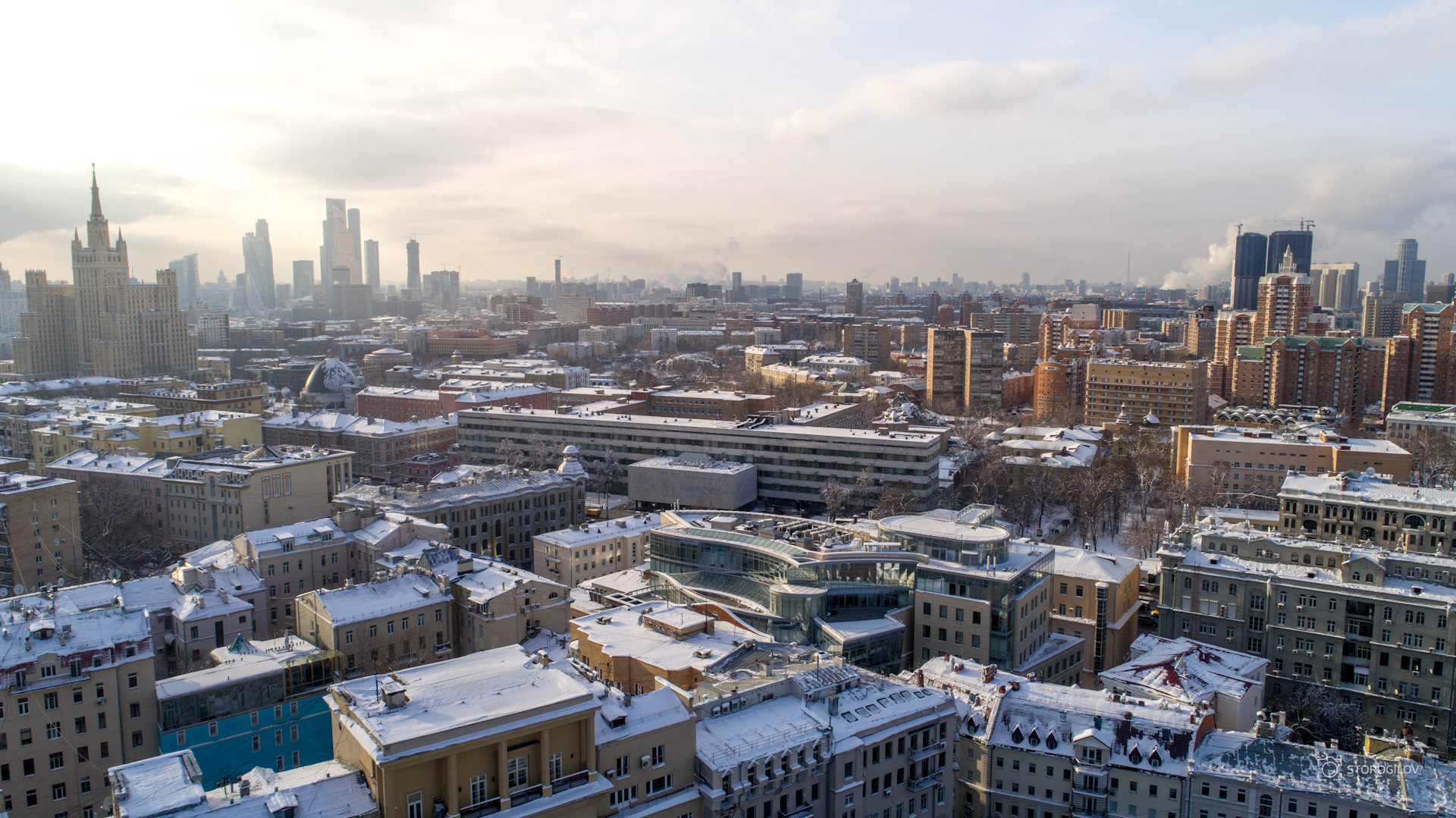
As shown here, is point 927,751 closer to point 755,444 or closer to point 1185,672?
point 1185,672

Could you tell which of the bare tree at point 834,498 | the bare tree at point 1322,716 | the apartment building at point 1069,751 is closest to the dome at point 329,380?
the bare tree at point 834,498

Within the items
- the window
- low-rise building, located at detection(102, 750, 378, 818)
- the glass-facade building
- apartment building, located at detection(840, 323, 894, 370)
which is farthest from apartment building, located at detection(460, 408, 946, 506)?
Answer: apartment building, located at detection(840, 323, 894, 370)

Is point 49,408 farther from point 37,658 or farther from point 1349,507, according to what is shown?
point 1349,507

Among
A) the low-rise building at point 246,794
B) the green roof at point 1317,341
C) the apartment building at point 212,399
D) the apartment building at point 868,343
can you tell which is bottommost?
the low-rise building at point 246,794

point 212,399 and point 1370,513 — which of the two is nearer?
point 1370,513

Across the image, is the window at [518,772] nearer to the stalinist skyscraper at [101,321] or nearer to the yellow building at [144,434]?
the yellow building at [144,434]

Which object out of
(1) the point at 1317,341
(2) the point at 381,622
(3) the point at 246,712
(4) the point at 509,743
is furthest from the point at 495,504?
(1) the point at 1317,341


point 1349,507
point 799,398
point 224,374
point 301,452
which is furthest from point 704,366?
point 1349,507
